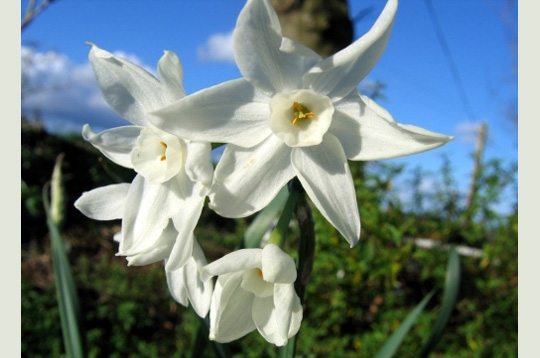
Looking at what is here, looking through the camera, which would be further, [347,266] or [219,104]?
[347,266]

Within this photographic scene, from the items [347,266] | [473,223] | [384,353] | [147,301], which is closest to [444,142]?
[384,353]

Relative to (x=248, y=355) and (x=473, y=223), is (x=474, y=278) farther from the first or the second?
(x=248, y=355)

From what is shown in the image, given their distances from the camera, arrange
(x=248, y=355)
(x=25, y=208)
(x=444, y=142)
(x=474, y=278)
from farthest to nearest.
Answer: (x=25, y=208) < (x=474, y=278) < (x=248, y=355) < (x=444, y=142)

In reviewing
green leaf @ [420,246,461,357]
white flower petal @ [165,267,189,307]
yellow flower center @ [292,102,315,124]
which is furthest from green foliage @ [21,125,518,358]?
yellow flower center @ [292,102,315,124]

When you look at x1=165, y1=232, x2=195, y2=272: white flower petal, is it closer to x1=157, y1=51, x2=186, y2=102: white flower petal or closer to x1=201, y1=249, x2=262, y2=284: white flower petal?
x1=201, y1=249, x2=262, y2=284: white flower petal

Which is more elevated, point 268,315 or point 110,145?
point 110,145

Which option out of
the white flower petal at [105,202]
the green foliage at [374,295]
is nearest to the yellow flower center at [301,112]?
the white flower petal at [105,202]

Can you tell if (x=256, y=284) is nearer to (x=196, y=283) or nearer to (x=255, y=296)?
(x=255, y=296)
